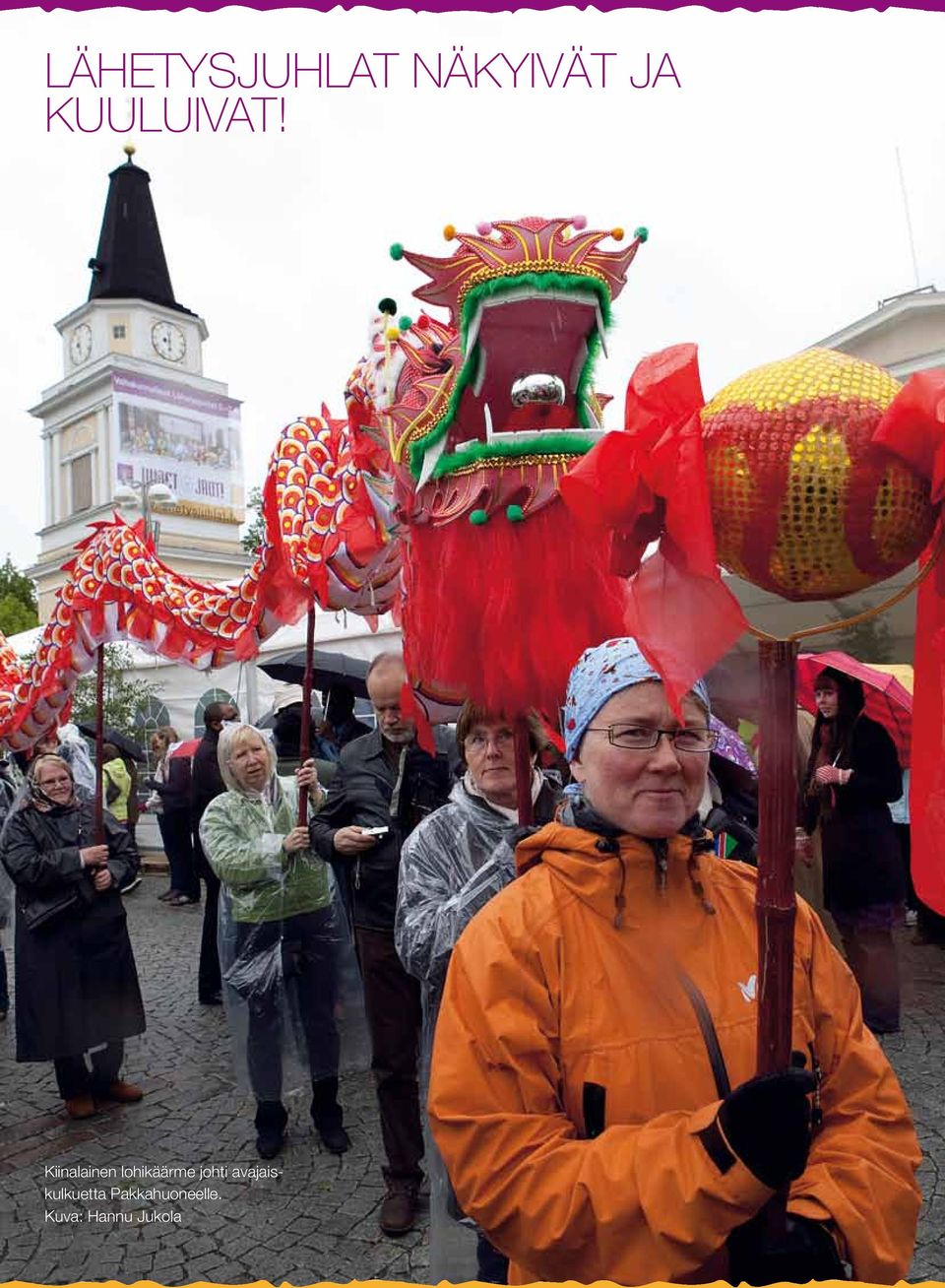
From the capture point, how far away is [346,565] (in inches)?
123

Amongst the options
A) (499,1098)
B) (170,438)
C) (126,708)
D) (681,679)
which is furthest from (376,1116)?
(126,708)

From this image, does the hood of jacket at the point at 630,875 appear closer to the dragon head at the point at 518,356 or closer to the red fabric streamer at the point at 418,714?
the dragon head at the point at 518,356

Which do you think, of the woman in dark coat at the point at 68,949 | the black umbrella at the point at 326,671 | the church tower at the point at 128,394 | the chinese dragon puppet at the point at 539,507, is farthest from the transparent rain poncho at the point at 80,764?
the black umbrella at the point at 326,671

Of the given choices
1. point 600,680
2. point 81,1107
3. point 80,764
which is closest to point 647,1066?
point 600,680

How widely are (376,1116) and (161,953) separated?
3164 millimetres

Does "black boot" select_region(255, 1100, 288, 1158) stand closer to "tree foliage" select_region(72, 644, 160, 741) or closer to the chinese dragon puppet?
the chinese dragon puppet

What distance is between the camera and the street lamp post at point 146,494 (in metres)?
8.97

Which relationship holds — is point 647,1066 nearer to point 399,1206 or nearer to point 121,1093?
point 399,1206

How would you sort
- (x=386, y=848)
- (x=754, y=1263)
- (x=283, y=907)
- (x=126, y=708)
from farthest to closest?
(x=126, y=708) → (x=283, y=907) → (x=386, y=848) → (x=754, y=1263)

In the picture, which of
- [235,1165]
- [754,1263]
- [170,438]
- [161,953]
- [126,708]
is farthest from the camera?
[126,708]

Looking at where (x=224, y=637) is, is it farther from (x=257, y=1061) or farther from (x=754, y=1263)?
(x=754, y=1263)

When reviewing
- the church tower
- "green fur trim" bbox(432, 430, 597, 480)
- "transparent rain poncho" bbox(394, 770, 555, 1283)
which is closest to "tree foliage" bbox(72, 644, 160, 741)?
the church tower

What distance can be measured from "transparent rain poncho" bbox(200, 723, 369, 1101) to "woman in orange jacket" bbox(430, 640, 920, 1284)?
2143 millimetres

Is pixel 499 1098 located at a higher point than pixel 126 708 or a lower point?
lower
